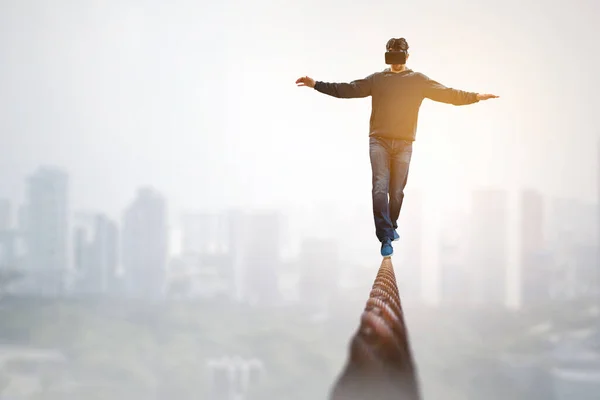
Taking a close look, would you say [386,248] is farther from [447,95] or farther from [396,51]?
[396,51]

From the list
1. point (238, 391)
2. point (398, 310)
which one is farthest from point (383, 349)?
point (238, 391)

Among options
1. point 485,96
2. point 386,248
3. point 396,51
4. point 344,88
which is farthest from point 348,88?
point 386,248

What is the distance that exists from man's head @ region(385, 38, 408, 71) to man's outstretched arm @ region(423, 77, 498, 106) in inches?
15.2

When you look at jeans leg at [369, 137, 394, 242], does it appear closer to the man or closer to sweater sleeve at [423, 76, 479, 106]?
the man

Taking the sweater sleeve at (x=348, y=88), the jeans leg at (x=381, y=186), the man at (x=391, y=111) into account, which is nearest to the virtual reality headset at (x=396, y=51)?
the man at (x=391, y=111)

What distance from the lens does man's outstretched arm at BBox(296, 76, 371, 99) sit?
9.44 metres

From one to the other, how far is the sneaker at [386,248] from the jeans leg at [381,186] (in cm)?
6

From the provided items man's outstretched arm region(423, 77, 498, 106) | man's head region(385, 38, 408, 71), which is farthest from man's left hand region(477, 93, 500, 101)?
man's head region(385, 38, 408, 71)

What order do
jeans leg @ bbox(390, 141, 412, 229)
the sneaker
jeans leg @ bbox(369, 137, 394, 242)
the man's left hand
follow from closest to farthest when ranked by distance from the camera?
the man's left hand
the sneaker
jeans leg @ bbox(369, 137, 394, 242)
jeans leg @ bbox(390, 141, 412, 229)

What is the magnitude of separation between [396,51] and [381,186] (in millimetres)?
1430

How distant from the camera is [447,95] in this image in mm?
9445

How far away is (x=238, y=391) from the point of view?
552ft

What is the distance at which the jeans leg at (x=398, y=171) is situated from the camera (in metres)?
9.51

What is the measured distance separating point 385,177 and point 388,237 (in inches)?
25.2
